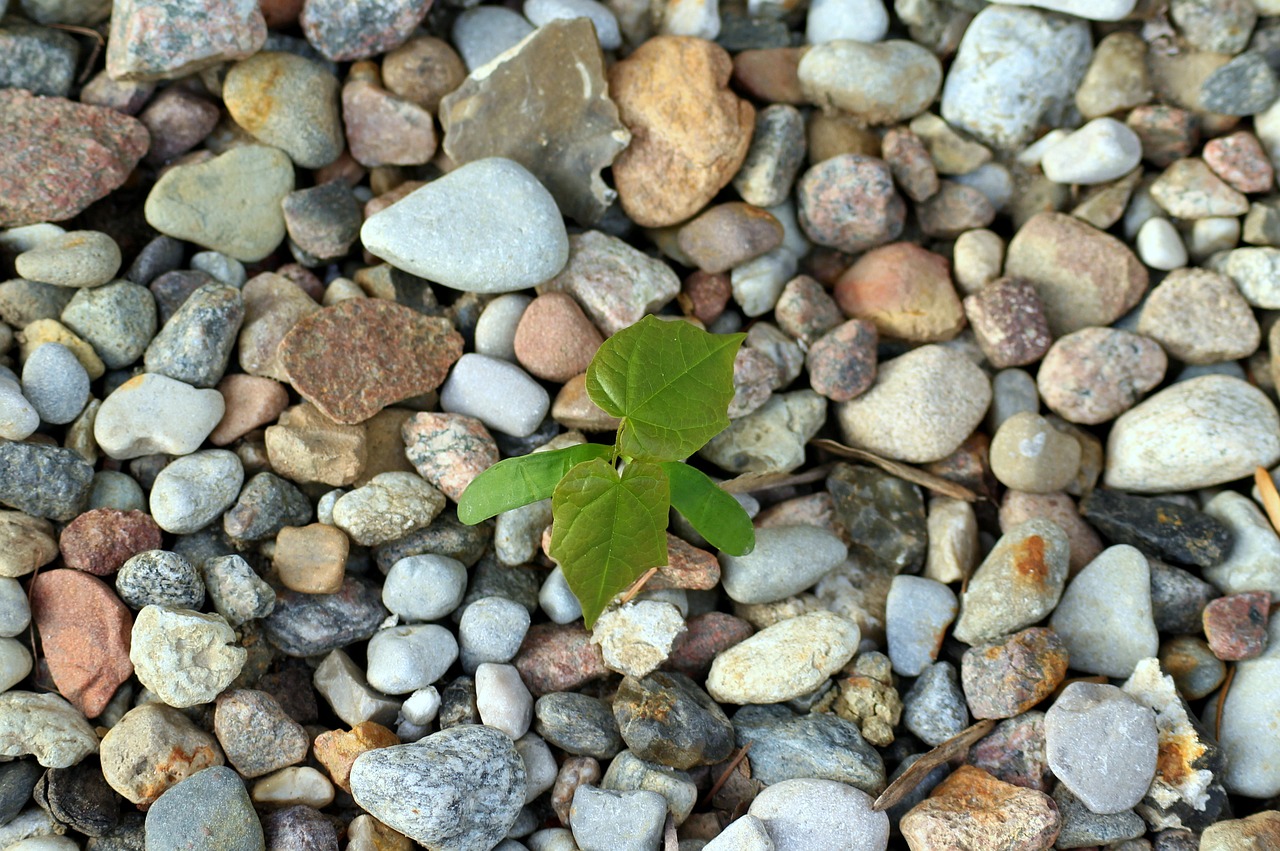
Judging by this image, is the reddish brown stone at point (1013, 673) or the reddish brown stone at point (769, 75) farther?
the reddish brown stone at point (769, 75)

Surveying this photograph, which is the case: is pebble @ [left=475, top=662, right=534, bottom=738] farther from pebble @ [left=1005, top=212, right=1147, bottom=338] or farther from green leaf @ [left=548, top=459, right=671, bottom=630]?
pebble @ [left=1005, top=212, right=1147, bottom=338]

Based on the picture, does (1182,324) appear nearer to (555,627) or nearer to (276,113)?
(555,627)

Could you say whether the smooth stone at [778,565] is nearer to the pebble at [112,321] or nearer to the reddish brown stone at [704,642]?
the reddish brown stone at [704,642]

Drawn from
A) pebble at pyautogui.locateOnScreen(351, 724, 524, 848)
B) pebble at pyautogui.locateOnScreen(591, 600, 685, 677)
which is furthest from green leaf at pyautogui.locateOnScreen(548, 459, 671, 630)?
pebble at pyautogui.locateOnScreen(351, 724, 524, 848)

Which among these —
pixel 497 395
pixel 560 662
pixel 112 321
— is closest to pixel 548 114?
pixel 497 395

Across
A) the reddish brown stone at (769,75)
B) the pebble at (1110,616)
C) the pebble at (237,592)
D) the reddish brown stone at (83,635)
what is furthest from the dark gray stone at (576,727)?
the reddish brown stone at (769,75)

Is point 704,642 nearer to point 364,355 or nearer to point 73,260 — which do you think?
point 364,355

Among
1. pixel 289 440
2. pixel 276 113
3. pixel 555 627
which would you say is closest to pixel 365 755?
pixel 555 627
